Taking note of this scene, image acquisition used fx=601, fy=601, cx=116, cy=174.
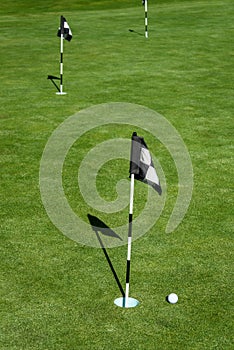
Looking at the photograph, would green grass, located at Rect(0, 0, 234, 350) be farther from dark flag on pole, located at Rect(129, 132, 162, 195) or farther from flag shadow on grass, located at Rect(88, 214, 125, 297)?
dark flag on pole, located at Rect(129, 132, 162, 195)

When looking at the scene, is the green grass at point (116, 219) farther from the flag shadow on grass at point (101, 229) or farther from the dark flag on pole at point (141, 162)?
the dark flag on pole at point (141, 162)

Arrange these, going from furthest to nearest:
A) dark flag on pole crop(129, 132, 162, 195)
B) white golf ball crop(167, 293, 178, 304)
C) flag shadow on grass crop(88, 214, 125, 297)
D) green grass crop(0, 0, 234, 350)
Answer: flag shadow on grass crop(88, 214, 125, 297), white golf ball crop(167, 293, 178, 304), green grass crop(0, 0, 234, 350), dark flag on pole crop(129, 132, 162, 195)

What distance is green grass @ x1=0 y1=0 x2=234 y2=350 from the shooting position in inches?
370

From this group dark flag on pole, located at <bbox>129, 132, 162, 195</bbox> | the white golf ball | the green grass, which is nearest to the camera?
dark flag on pole, located at <bbox>129, 132, 162, 195</bbox>

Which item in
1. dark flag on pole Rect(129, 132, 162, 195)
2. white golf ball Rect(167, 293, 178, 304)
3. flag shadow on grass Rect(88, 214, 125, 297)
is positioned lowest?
white golf ball Rect(167, 293, 178, 304)

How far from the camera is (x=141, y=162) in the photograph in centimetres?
926

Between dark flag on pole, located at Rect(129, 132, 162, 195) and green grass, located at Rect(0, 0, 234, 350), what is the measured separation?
7.29 ft

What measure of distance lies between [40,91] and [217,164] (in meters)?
10.6

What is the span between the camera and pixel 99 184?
1516 centimetres

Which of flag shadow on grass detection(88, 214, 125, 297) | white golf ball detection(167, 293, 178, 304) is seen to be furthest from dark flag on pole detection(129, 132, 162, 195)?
flag shadow on grass detection(88, 214, 125, 297)

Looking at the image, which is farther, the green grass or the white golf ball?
the white golf ball

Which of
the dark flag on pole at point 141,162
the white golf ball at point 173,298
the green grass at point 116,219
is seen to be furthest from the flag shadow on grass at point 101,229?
the dark flag on pole at point 141,162

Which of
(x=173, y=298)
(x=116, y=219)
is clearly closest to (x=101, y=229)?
(x=116, y=219)

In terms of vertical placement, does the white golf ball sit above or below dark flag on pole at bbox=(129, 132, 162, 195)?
below
